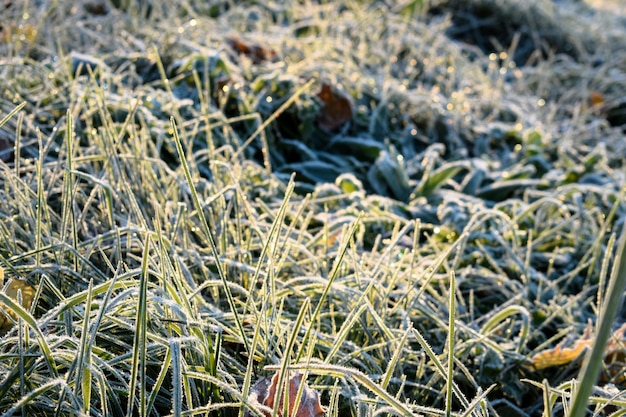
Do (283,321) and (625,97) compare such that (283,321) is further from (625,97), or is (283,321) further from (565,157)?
(625,97)

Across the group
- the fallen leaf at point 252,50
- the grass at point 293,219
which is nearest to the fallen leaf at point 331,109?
the grass at point 293,219

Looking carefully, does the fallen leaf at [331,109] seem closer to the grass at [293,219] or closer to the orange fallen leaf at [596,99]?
the grass at [293,219]

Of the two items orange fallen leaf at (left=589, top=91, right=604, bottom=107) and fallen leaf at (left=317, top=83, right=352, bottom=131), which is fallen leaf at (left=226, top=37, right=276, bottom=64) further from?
orange fallen leaf at (left=589, top=91, right=604, bottom=107)

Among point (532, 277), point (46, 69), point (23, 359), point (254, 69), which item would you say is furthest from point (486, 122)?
point (23, 359)

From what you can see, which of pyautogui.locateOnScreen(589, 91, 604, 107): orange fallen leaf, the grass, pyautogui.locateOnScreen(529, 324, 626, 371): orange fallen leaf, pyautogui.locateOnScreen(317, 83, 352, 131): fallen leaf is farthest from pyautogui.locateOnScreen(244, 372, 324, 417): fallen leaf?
pyautogui.locateOnScreen(589, 91, 604, 107): orange fallen leaf

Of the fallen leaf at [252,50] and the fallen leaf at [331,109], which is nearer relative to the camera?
the fallen leaf at [331,109]
